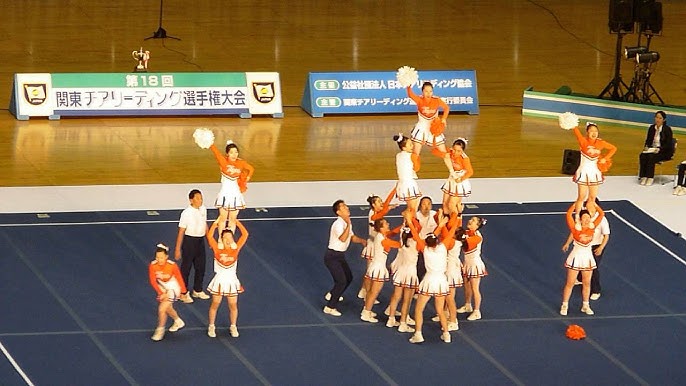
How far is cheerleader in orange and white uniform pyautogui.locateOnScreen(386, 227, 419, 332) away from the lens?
17.0 meters

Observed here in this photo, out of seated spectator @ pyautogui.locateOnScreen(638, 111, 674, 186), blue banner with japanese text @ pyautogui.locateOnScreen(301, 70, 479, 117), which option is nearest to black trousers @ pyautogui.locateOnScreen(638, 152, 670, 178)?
seated spectator @ pyautogui.locateOnScreen(638, 111, 674, 186)

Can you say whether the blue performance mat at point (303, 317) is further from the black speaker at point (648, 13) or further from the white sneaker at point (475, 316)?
the black speaker at point (648, 13)

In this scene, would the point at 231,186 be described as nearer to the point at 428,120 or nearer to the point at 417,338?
the point at 417,338

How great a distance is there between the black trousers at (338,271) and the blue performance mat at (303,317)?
0.36 metres

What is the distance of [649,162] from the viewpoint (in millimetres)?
23156

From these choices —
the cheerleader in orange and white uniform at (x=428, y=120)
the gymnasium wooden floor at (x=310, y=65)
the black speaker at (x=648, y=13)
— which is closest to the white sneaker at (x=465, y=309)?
the cheerleader in orange and white uniform at (x=428, y=120)

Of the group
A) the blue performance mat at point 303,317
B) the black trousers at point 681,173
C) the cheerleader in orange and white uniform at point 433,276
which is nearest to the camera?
the blue performance mat at point 303,317

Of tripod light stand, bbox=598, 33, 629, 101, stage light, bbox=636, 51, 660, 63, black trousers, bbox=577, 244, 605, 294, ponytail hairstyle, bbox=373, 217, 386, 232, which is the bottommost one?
black trousers, bbox=577, 244, 605, 294

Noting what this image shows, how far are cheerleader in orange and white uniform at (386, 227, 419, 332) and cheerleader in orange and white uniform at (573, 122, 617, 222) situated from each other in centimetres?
324

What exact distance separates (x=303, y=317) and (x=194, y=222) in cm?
171

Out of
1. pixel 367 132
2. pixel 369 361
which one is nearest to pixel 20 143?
pixel 367 132

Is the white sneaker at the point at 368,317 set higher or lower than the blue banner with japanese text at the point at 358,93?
lower

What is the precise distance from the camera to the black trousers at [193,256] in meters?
17.8

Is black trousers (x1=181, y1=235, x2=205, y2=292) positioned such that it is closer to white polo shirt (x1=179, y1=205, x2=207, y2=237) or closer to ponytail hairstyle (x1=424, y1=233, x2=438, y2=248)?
white polo shirt (x1=179, y1=205, x2=207, y2=237)
